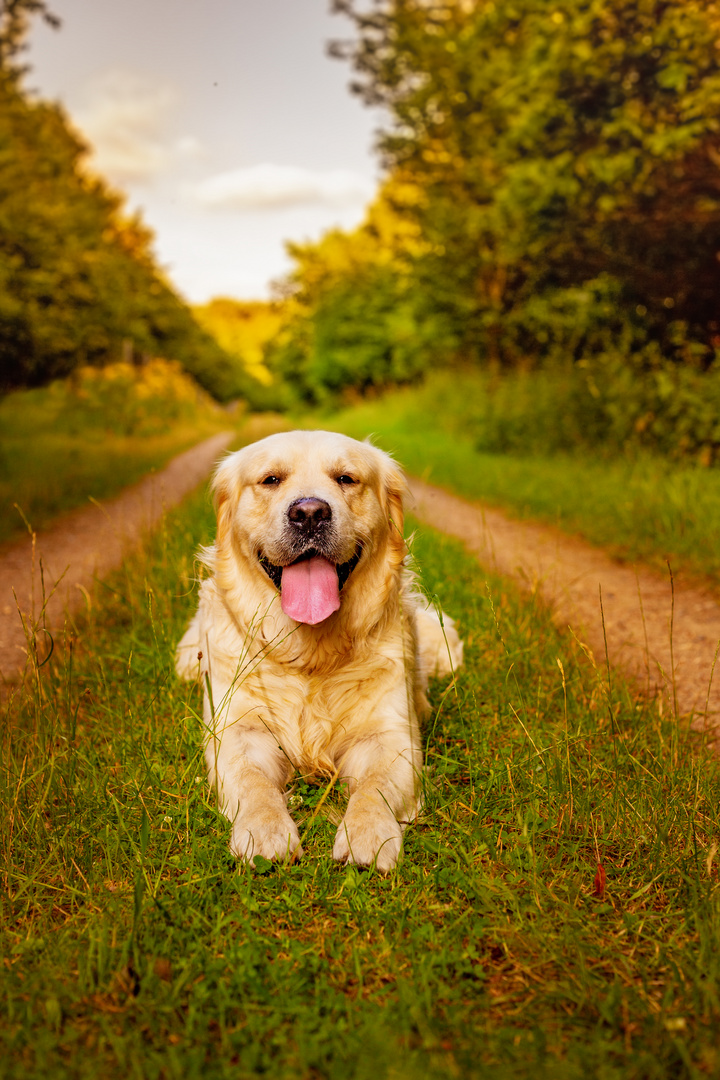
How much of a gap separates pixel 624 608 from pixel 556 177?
24.2 ft

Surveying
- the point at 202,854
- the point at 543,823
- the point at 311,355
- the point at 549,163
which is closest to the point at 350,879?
the point at 202,854

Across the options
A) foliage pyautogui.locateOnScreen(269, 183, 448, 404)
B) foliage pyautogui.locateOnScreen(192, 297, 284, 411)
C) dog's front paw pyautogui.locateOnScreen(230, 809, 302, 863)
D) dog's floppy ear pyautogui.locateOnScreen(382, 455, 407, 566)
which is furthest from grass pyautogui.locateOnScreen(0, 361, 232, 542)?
foliage pyautogui.locateOnScreen(192, 297, 284, 411)

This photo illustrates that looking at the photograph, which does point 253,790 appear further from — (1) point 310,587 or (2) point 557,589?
(2) point 557,589

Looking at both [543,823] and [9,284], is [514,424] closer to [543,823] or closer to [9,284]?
[9,284]

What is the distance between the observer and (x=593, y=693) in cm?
279

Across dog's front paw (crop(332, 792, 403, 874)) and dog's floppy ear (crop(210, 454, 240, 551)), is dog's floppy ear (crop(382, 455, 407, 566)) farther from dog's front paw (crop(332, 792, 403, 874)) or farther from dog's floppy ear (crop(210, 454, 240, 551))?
dog's front paw (crop(332, 792, 403, 874))

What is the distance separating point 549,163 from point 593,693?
9.06 meters

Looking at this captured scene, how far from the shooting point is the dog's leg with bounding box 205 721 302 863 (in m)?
1.98

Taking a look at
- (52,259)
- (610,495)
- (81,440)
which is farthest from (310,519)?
(52,259)

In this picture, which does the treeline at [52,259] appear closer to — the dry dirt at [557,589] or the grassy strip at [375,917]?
the dry dirt at [557,589]

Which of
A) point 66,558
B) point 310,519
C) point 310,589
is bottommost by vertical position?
point 66,558

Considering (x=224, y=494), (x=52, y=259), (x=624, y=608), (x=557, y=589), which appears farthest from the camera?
(x=52, y=259)

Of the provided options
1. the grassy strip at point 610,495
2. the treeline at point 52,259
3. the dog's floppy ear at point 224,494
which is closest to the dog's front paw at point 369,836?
the dog's floppy ear at point 224,494

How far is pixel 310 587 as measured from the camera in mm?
2498
